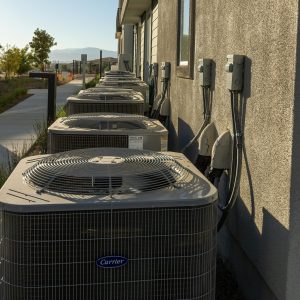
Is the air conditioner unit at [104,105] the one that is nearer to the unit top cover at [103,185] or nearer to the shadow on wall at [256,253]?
the shadow on wall at [256,253]

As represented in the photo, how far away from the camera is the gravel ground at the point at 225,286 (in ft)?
12.0

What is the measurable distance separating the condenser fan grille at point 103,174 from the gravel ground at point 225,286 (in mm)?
1052

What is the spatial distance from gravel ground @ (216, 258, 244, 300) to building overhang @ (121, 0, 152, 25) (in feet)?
36.1

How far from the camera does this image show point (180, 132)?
6.66 metres

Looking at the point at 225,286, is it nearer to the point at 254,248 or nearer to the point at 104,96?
the point at 254,248

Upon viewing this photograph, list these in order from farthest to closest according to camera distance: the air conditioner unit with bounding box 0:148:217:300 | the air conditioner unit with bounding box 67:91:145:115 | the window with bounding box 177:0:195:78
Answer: the window with bounding box 177:0:195:78
the air conditioner unit with bounding box 67:91:145:115
the air conditioner unit with bounding box 0:148:217:300

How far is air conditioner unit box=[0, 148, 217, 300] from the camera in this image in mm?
2453

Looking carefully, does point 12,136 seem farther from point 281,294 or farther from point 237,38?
point 281,294

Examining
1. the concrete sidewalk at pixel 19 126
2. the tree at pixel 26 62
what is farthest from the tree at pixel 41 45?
the concrete sidewalk at pixel 19 126

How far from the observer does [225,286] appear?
3816 mm

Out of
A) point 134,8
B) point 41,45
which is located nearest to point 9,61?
point 41,45

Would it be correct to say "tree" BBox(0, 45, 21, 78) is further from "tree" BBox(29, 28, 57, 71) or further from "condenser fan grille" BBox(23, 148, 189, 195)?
"condenser fan grille" BBox(23, 148, 189, 195)

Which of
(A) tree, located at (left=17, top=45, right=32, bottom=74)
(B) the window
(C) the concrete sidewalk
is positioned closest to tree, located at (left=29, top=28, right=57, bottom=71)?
(A) tree, located at (left=17, top=45, right=32, bottom=74)

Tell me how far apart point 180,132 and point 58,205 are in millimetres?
4306
